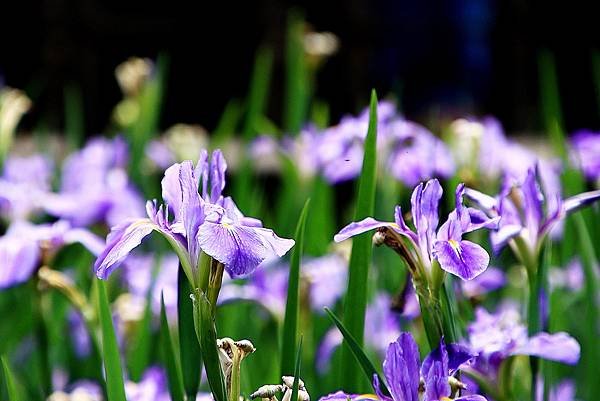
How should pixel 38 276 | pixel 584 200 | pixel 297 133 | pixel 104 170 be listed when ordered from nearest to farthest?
pixel 584 200 → pixel 38 276 → pixel 104 170 → pixel 297 133

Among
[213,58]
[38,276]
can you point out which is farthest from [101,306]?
[213,58]

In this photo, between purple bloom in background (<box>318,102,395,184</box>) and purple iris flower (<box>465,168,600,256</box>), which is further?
purple bloom in background (<box>318,102,395,184</box>)

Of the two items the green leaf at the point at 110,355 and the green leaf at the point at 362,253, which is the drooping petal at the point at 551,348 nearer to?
the green leaf at the point at 362,253

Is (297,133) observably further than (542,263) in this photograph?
Answer: Yes

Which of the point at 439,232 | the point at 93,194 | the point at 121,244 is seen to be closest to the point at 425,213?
the point at 439,232

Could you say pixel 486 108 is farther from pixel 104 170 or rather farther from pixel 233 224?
pixel 233 224

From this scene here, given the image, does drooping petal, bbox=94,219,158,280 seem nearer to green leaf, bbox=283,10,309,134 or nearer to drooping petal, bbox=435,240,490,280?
drooping petal, bbox=435,240,490,280

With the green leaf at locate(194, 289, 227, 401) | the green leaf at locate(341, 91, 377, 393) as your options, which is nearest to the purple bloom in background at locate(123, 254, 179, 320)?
the green leaf at locate(341, 91, 377, 393)
